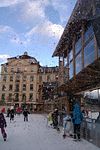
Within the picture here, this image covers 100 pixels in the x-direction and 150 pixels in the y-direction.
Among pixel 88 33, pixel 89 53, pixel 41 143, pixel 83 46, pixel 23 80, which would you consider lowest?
pixel 41 143

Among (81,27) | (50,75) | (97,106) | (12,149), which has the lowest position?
Result: (12,149)

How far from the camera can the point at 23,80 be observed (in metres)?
97.2

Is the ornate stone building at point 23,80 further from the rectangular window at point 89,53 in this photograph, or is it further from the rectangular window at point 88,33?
the rectangular window at point 89,53

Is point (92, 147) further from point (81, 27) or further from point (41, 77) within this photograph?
point (41, 77)

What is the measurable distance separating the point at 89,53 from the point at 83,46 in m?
1.88

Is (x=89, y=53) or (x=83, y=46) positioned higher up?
(x=83, y=46)

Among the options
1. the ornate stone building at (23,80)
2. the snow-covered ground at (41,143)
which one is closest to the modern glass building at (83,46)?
the snow-covered ground at (41,143)

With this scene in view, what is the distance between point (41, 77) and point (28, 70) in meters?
4.44

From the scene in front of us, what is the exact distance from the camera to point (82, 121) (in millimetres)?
14992

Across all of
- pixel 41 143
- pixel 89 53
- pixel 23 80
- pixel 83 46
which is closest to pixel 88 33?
pixel 89 53

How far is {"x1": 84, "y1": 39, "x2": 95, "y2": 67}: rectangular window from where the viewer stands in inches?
658

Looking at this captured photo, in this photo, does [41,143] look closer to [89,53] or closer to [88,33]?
[89,53]

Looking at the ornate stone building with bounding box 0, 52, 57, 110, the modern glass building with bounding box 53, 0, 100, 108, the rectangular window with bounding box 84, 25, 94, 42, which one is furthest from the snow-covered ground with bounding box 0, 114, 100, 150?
the ornate stone building with bounding box 0, 52, 57, 110

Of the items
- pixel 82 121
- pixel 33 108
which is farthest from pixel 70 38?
pixel 33 108
